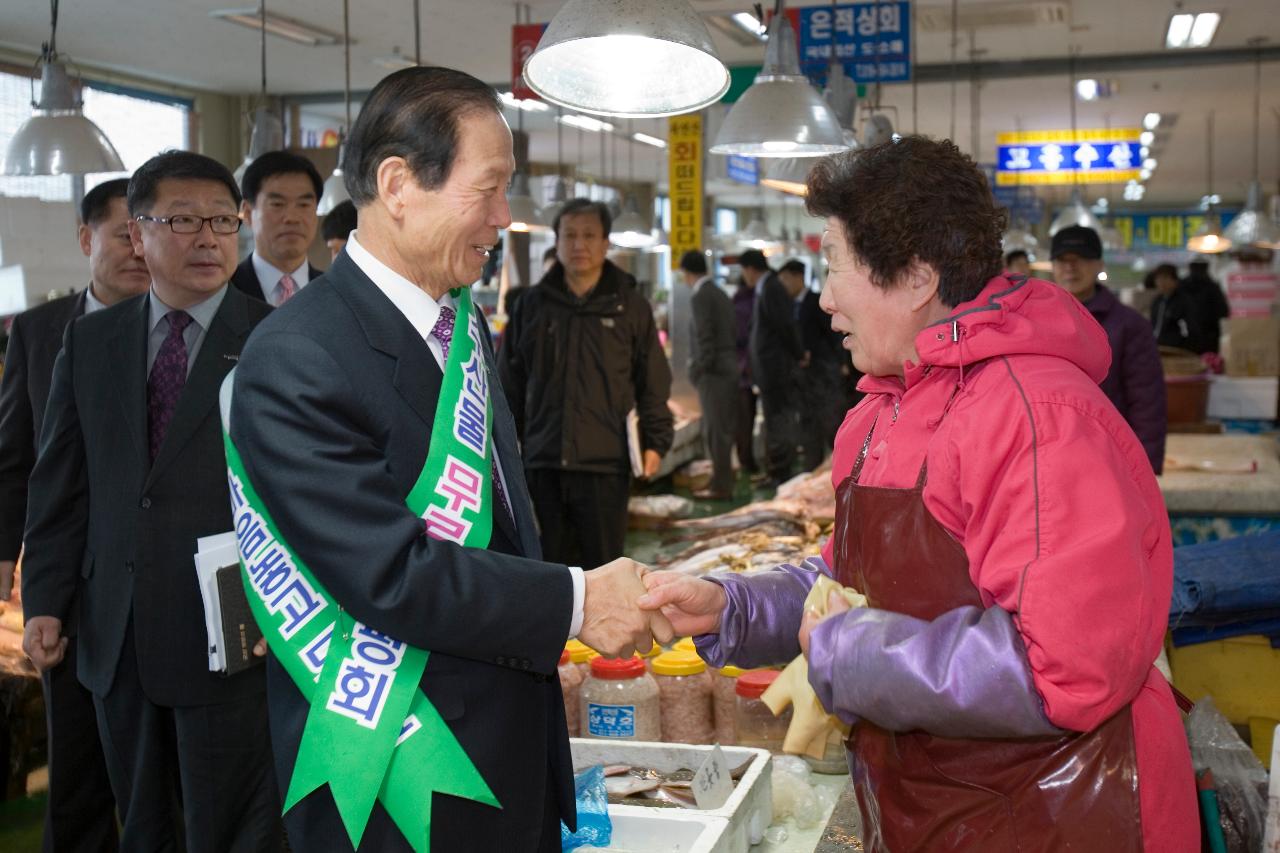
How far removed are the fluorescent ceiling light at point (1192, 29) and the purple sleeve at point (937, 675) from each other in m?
10.3

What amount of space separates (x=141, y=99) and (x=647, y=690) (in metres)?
12.1

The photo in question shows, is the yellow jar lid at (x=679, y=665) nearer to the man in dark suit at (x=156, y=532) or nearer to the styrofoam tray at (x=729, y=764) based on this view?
the styrofoam tray at (x=729, y=764)

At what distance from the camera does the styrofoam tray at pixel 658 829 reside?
2.57 metres

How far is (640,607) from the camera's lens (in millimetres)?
1975

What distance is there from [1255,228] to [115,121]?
40.0ft

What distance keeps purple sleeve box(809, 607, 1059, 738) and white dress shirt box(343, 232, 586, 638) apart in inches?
15.8

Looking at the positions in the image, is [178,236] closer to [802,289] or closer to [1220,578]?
[1220,578]

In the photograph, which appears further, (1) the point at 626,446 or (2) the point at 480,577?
(1) the point at 626,446

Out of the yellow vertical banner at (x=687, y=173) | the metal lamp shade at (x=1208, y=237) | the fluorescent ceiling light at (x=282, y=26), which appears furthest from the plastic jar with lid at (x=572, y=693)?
the metal lamp shade at (x=1208, y=237)

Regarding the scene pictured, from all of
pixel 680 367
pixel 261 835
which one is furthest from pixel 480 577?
pixel 680 367

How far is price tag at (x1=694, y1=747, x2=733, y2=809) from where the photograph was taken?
2.72m

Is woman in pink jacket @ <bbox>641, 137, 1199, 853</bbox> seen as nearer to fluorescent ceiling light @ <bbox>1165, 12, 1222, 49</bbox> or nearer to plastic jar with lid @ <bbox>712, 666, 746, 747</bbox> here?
plastic jar with lid @ <bbox>712, 666, 746, 747</bbox>

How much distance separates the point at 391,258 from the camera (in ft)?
6.32

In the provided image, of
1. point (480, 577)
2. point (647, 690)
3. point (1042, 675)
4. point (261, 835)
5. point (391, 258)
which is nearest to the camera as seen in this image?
point (1042, 675)
